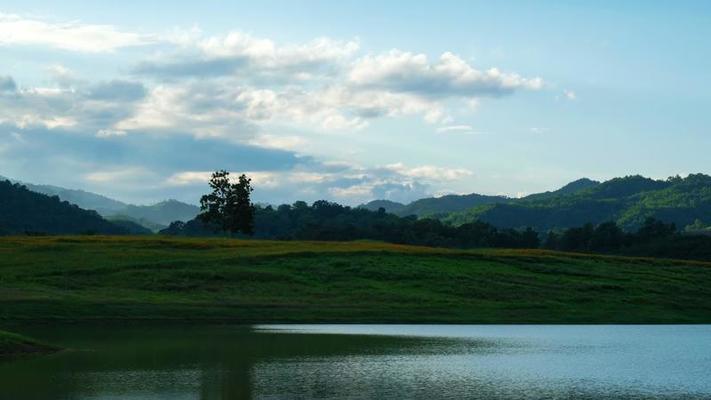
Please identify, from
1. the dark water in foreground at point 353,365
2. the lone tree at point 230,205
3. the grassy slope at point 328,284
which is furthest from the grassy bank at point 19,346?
the lone tree at point 230,205

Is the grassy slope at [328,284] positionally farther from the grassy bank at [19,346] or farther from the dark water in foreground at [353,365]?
the grassy bank at [19,346]

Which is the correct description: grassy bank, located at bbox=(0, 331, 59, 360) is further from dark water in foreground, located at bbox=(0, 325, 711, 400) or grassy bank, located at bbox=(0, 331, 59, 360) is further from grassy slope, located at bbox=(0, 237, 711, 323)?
grassy slope, located at bbox=(0, 237, 711, 323)

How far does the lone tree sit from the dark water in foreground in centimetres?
8237

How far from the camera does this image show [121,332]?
232 ft

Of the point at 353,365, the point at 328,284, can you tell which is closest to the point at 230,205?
the point at 328,284

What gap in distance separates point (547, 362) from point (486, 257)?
72308 mm

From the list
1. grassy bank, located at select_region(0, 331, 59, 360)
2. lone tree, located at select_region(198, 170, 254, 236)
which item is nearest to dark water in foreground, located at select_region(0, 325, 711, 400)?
grassy bank, located at select_region(0, 331, 59, 360)

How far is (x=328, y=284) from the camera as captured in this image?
337 ft

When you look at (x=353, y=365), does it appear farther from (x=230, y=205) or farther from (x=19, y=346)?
(x=230, y=205)

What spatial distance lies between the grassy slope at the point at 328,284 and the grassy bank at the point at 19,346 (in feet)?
61.5

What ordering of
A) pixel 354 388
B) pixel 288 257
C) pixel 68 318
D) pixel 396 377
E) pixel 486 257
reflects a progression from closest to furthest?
pixel 354 388, pixel 396 377, pixel 68 318, pixel 288 257, pixel 486 257

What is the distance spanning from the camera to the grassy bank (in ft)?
177

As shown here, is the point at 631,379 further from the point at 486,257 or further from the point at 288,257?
the point at 486,257

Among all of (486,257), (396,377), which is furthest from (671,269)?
(396,377)
